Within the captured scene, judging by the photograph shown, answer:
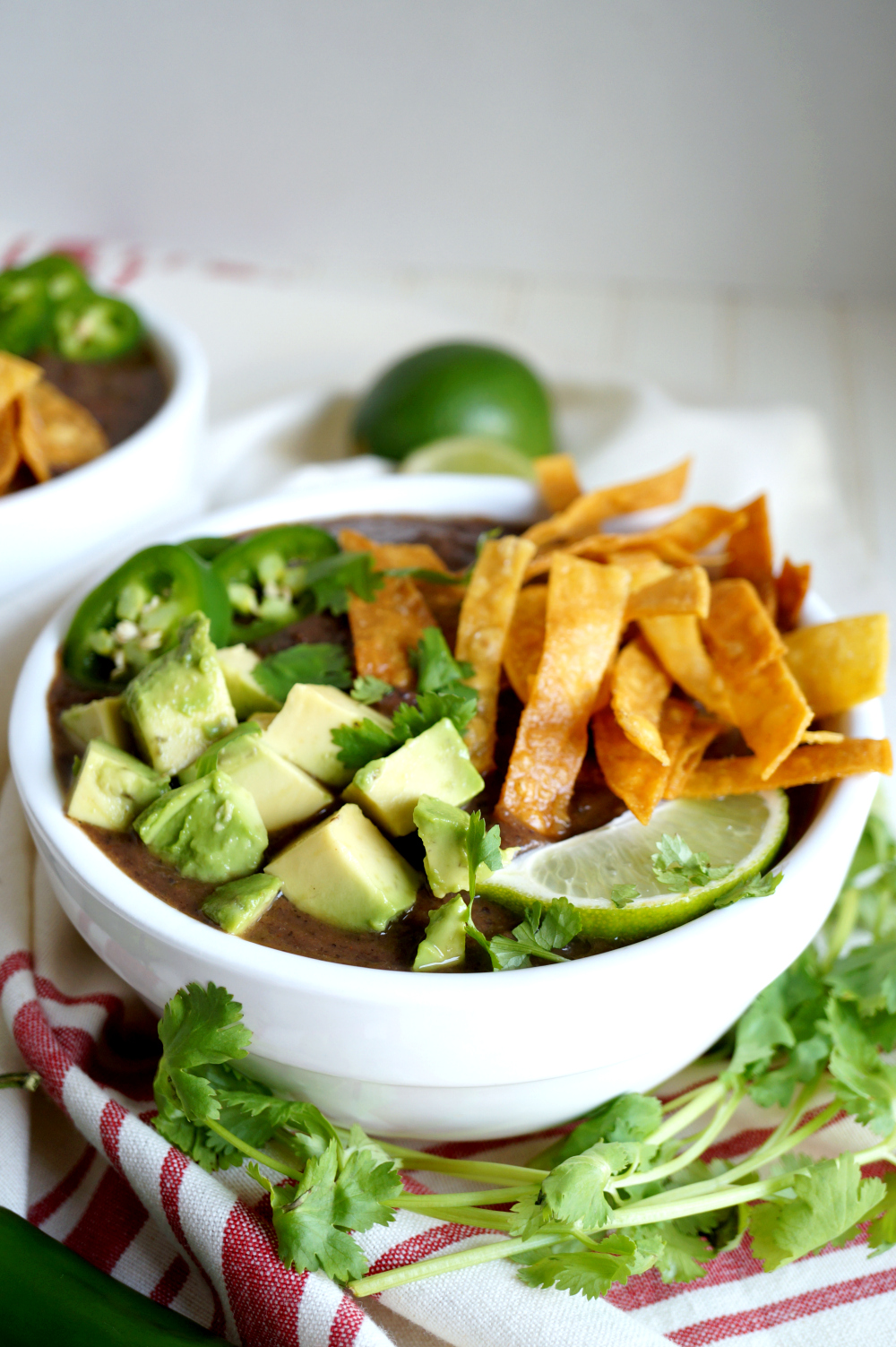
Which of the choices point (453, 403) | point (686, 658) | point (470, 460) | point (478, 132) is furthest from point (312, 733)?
point (478, 132)

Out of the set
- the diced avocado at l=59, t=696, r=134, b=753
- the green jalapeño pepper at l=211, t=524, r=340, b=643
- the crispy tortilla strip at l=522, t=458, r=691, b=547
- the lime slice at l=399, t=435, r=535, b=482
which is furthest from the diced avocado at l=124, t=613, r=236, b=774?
the lime slice at l=399, t=435, r=535, b=482

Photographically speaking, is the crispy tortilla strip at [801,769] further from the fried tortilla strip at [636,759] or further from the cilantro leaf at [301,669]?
the cilantro leaf at [301,669]

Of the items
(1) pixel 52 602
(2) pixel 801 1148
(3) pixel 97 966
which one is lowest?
(2) pixel 801 1148

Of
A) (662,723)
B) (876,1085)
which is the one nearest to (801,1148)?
(876,1085)

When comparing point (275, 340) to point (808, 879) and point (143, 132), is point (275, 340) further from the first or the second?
point (808, 879)

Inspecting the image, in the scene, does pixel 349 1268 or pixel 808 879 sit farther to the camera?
pixel 808 879

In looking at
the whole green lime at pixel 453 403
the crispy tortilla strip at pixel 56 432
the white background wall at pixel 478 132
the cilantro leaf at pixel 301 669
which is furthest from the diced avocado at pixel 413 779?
the white background wall at pixel 478 132

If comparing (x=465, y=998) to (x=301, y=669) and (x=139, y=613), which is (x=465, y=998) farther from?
(x=139, y=613)
